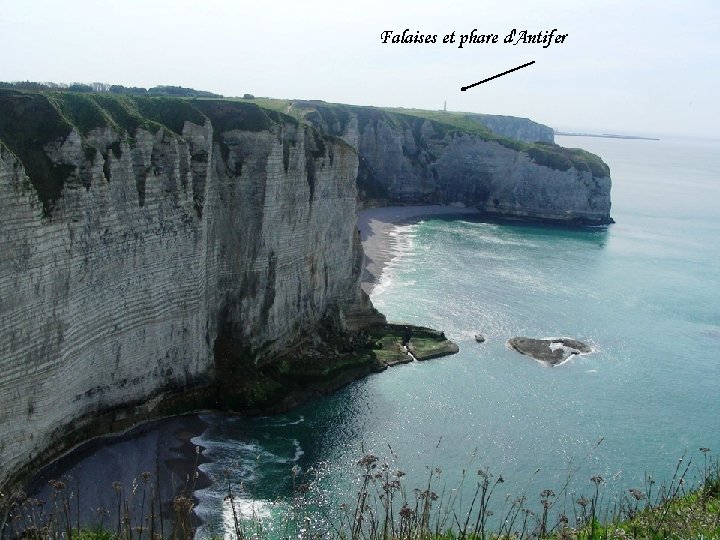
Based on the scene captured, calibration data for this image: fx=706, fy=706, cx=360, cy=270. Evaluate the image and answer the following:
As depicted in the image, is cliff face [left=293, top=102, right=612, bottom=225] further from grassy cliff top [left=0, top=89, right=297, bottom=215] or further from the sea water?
grassy cliff top [left=0, top=89, right=297, bottom=215]

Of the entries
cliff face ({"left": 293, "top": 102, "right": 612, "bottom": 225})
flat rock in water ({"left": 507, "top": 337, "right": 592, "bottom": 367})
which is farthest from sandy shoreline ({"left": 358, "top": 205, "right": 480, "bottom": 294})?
flat rock in water ({"left": 507, "top": 337, "right": 592, "bottom": 367})

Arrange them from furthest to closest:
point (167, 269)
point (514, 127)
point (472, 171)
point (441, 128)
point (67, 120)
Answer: point (514, 127), point (441, 128), point (472, 171), point (167, 269), point (67, 120)

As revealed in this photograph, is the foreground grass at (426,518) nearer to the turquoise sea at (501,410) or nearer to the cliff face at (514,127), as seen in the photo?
the turquoise sea at (501,410)

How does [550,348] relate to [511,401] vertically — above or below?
above

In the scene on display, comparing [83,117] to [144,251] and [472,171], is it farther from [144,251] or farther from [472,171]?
[472,171]

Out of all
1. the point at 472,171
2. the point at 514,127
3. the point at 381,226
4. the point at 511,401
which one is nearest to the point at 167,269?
the point at 511,401
